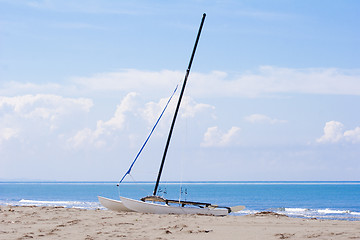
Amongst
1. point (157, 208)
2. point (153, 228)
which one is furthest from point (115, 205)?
point (153, 228)

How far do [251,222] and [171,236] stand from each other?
4914mm

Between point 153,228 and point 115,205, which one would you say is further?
point 115,205

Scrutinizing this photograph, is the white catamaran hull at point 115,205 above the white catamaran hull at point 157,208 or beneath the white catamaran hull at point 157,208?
beneath

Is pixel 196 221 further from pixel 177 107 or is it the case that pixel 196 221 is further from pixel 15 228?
pixel 177 107

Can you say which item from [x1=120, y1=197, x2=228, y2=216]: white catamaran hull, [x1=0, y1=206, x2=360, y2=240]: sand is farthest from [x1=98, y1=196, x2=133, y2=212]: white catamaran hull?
[x1=0, y1=206, x2=360, y2=240]: sand

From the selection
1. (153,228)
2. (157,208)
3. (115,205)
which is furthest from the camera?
(115,205)

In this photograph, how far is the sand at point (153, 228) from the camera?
15680 millimetres

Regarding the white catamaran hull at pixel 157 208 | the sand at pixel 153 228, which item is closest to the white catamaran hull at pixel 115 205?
the white catamaran hull at pixel 157 208

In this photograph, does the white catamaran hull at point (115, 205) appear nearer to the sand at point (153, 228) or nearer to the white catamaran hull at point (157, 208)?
the white catamaran hull at point (157, 208)

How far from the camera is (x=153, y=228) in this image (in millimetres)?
17688

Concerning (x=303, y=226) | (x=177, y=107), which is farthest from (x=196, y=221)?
(x=177, y=107)

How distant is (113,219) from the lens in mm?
20484

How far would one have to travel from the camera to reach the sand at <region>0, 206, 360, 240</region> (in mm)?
15680

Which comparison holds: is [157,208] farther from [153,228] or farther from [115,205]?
[153,228]
